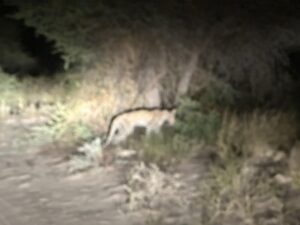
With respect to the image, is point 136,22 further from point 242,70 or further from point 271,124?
A: point 271,124

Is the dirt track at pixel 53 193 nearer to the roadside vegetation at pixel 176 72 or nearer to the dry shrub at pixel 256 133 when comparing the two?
the roadside vegetation at pixel 176 72

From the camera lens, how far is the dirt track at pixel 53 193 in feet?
21.9

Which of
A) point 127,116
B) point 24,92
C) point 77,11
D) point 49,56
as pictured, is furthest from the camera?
point 49,56

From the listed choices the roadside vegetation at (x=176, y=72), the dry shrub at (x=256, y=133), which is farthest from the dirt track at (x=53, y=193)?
the dry shrub at (x=256, y=133)

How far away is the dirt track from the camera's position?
6660 mm

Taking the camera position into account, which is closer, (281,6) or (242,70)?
(281,6)

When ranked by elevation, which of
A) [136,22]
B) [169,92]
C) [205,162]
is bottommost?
[205,162]

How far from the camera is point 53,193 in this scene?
24.0 ft

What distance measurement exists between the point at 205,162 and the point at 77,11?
279 centimetres

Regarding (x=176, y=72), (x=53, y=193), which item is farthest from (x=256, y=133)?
(x=53, y=193)

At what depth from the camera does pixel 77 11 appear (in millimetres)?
9711

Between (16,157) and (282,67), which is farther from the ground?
(282,67)

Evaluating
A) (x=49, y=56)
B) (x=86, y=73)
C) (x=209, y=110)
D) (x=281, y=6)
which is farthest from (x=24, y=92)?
(x=49, y=56)

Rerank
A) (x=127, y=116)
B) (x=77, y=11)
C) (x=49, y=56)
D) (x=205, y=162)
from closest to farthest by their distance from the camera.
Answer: (x=205, y=162) < (x=127, y=116) < (x=77, y=11) < (x=49, y=56)
